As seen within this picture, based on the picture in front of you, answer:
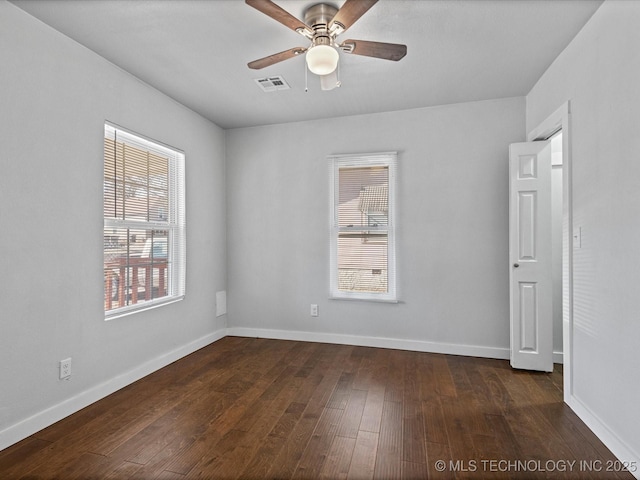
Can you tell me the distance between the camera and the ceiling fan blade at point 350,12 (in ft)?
5.79

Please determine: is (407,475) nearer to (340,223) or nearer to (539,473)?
(539,473)

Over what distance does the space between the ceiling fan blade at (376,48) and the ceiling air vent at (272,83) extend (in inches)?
40.5

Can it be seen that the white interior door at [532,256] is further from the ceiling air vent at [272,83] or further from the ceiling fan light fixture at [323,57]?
the ceiling air vent at [272,83]

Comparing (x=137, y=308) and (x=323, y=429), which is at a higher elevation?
(x=137, y=308)

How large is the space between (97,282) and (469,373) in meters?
3.23

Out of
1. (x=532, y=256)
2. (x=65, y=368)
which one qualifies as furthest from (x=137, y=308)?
(x=532, y=256)

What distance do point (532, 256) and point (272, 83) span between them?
285 cm

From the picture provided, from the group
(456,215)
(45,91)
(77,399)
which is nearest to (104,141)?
(45,91)

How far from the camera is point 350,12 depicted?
1863 millimetres

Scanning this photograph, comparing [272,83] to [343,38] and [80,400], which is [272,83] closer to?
[343,38]

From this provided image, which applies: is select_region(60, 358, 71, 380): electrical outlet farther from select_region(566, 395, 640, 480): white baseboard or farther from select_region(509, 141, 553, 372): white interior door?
select_region(509, 141, 553, 372): white interior door

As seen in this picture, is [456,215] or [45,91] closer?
[45,91]

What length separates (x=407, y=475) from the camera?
178cm

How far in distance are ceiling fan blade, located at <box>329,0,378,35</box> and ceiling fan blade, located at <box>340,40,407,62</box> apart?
0.36 ft
